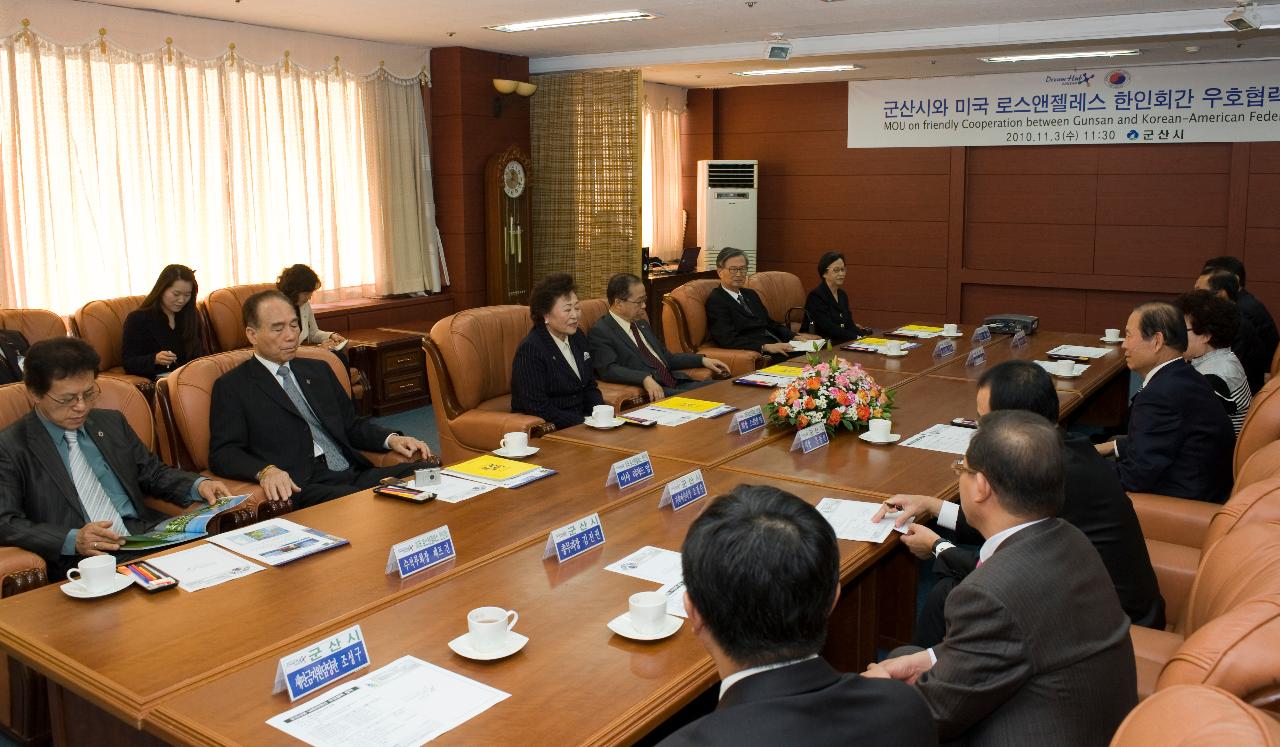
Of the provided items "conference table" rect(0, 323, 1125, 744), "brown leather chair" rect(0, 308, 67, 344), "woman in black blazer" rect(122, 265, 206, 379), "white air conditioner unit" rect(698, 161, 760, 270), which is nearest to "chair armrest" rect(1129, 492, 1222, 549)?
"conference table" rect(0, 323, 1125, 744)

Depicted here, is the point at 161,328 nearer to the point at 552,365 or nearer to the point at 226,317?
the point at 226,317

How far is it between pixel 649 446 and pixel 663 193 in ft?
23.9

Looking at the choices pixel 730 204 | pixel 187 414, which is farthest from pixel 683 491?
pixel 730 204

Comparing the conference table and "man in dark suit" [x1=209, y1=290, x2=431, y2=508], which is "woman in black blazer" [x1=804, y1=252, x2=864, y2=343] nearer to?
the conference table

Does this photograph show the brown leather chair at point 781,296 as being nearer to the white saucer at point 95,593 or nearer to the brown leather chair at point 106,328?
the brown leather chair at point 106,328

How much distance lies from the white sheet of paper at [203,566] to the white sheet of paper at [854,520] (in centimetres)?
147

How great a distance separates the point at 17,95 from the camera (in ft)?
19.0

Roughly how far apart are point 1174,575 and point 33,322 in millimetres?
5694

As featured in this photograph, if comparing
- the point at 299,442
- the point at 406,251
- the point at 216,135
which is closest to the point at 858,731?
the point at 299,442

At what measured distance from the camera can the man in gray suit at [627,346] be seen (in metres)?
5.41

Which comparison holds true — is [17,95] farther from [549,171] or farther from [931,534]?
[931,534]

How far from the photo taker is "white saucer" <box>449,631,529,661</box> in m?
2.02

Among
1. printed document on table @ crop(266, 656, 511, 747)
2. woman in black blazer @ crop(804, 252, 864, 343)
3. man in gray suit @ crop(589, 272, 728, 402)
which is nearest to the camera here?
printed document on table @ crop(266, 656, 511, 747)

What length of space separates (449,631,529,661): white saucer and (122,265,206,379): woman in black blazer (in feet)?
14.8
